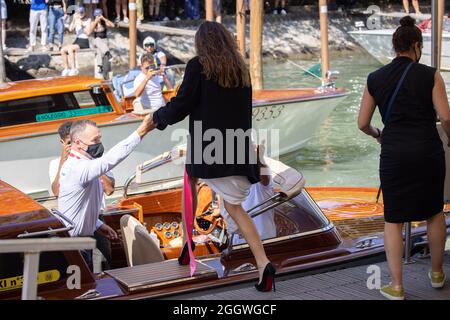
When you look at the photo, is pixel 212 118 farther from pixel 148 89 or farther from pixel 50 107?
pixel 148 89

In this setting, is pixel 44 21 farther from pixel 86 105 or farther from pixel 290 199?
pixel 290 199

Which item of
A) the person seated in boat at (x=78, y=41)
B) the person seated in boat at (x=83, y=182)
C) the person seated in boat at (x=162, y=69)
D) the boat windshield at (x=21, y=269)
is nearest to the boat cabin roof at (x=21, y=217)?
the boat windshield at (x=21, y=269)

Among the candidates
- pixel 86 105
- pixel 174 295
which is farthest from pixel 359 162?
pixel 174 295

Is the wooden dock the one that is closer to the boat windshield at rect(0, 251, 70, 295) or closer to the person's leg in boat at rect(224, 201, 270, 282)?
the person's leg in boat at rect(224, 201, 270, 282)

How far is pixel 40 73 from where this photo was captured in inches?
912

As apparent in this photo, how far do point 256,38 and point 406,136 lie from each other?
12357mm

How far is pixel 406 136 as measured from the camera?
476 cm

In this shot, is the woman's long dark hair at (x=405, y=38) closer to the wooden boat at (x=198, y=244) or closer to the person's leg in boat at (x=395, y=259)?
the person's leg in boat at (x=395, y=259)

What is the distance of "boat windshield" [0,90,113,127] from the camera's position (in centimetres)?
1192

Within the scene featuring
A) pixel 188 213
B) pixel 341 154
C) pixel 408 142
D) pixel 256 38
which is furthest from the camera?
pixel 256 38

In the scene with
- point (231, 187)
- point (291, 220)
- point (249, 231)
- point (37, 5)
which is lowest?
point (291, 220)

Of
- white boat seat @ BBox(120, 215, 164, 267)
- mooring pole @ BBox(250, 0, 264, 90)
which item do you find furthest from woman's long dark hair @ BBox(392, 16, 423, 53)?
mooring pole @ BBox(250, 0, 264, 90)

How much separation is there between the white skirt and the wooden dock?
0.49 metres

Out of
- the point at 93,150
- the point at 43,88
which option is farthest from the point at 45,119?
the point at 93,150
